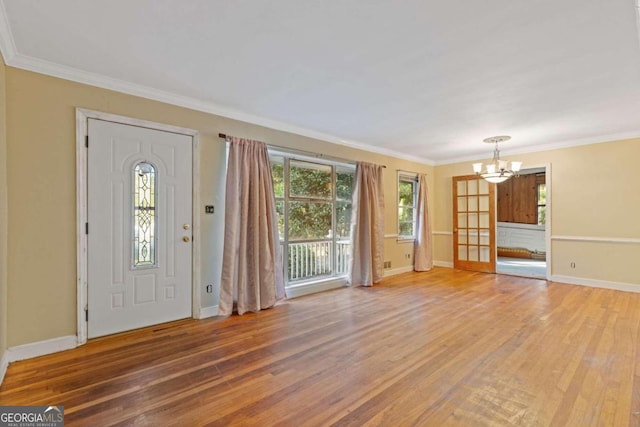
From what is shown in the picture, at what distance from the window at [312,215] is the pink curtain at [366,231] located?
10.2 inches

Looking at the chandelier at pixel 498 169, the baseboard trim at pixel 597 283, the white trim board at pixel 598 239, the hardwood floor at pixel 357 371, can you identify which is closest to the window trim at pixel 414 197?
the chandelier at pixel 498 169

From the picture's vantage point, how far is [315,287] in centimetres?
476

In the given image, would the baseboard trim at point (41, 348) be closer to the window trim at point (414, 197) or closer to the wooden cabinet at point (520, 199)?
the window trim at point (414, 197)

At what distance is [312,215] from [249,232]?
136cm

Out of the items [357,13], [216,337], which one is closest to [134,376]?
[216,337]

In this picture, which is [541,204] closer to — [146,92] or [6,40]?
[146,92]

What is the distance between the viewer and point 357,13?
1.95 m

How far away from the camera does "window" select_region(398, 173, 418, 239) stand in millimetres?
6412

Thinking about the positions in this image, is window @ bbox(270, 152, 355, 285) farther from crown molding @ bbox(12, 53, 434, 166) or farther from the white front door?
the white front door

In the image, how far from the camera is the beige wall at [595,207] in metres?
4.73

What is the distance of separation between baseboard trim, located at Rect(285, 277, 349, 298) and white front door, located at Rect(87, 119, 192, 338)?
1.47 meters

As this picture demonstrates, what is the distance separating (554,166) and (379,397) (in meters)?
5.51

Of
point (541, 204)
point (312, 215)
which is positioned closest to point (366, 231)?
point (312, 215)

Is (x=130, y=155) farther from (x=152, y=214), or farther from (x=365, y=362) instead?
(x=365, y=362)
